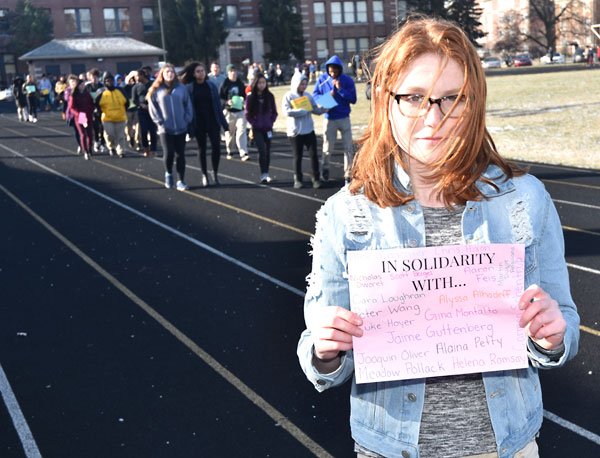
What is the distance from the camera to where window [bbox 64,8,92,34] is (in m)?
72.7

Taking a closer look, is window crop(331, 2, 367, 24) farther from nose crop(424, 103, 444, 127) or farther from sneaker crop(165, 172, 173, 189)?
nose crop(424, 103, 444, 127)

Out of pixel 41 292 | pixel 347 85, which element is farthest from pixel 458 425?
pixel 347 85

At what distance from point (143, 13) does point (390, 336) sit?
76563mm

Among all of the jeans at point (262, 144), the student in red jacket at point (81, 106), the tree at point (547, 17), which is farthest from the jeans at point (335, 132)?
the tree at point (547, 17)

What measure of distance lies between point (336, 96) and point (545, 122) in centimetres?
1158

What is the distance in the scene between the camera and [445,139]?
2000 millimetres

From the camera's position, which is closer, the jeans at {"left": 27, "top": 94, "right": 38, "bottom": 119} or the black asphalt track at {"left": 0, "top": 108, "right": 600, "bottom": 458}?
the black asphalt track at {"left": 0, "top": 108, "right": 600, "bottom": 458}

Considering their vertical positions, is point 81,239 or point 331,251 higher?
point 331,251

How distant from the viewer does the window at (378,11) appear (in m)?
79.4

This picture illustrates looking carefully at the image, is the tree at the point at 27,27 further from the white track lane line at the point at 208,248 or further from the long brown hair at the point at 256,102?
the long brown hair at the point at 256,102

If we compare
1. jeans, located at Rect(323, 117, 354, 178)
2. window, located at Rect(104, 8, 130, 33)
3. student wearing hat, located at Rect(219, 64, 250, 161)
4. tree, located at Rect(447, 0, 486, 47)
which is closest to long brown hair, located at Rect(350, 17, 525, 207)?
jeans, located at Rect(323, 117, 354, 178)

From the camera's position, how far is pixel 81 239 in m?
10.6

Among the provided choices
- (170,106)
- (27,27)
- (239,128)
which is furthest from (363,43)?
(170,106)

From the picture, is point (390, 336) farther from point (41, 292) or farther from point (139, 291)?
point (41, 292)
